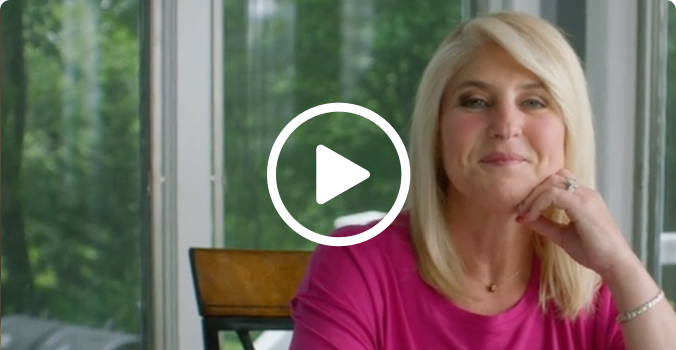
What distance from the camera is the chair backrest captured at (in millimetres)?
1398

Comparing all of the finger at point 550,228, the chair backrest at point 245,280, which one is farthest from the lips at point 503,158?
the chair backrest at point 245,280

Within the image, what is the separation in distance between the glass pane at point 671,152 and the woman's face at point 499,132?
3.54ft

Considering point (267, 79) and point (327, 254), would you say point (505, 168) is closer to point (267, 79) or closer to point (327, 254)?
point (327, 254)

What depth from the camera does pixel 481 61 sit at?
43.5 inches

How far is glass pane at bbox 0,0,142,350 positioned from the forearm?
Answer: 1.21 meters

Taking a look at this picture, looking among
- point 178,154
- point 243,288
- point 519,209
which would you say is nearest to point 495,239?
point 519,209

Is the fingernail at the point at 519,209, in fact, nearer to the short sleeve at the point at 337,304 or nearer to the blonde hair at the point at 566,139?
the blonde hair at the point at 566,139

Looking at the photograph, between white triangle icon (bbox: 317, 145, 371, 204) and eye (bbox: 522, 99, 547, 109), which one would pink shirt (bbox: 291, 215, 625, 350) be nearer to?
eye (bbox: 522, 99, 547, 109)

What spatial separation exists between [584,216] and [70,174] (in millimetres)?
1195

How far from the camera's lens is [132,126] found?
199cm

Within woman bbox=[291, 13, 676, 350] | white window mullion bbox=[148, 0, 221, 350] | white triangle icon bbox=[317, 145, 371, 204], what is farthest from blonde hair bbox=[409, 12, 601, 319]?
white window mullion bbox=[148, 0, 221, 350]

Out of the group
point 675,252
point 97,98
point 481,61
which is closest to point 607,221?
point 481,61

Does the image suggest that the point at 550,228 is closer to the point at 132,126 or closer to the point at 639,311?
the point at 639,311

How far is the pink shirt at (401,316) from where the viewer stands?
1071 millimetres
